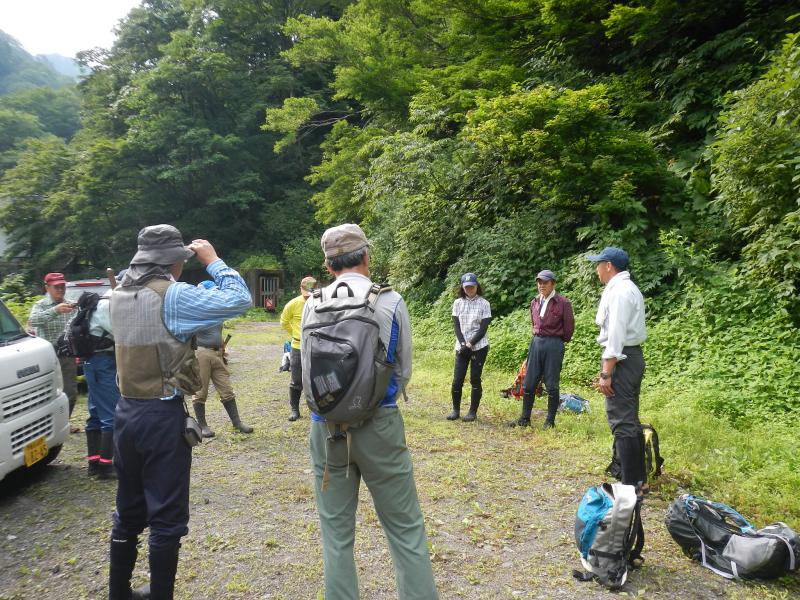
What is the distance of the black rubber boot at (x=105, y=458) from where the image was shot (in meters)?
5.27

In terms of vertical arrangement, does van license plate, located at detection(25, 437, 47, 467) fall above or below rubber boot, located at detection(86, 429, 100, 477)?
above

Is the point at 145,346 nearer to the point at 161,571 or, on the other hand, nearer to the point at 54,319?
the point at 161,571

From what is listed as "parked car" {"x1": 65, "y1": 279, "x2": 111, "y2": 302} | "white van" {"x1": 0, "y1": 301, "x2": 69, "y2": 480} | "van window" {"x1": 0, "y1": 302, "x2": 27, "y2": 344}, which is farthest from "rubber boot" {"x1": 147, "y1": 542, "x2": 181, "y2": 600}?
"parked car" {"x1": 65, "y1": 279, "x2": 111, "y2": 302}

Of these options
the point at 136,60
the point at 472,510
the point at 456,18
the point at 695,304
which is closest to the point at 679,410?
the point at 695,304

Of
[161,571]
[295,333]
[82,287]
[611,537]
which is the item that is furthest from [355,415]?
[82,287]

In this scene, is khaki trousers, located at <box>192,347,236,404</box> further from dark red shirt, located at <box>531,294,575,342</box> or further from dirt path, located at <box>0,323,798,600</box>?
dark red shirt, located at <box>531,294,575,342</box>

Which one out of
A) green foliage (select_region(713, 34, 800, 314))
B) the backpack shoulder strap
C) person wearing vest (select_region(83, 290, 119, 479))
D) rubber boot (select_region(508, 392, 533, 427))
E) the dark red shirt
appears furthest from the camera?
green foliage (select_region(713, 34, 800, 314))

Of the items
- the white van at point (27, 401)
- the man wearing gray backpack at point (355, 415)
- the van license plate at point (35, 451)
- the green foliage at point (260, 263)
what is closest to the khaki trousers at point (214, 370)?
the white van at point (27, 401)

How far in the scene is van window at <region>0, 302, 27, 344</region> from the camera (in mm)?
5191

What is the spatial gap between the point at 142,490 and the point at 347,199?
19.6m

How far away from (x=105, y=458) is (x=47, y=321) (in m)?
2.56

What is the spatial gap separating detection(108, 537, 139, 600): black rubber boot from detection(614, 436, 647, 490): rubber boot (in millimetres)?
3610

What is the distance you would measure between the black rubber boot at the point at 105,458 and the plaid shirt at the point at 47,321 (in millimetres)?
2278

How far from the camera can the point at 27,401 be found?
4719mm
